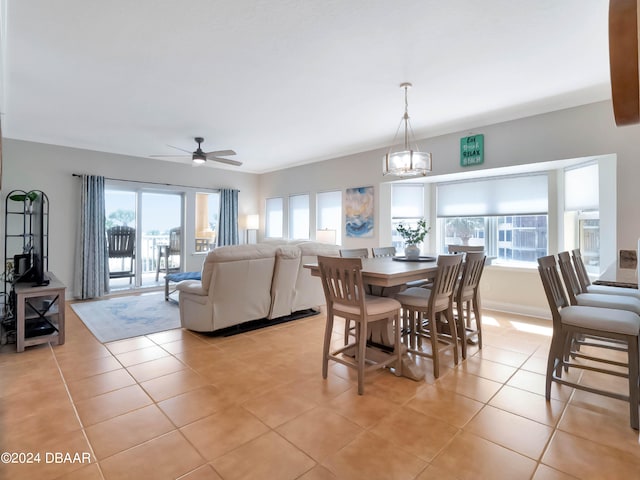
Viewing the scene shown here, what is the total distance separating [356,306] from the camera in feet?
8.29

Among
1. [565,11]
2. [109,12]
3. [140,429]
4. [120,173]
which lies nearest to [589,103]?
[565,11]

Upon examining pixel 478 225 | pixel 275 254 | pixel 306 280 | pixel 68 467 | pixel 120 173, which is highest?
pixel 120 173

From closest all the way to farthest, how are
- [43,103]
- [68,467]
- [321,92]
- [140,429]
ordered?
[68,467] → [140,429] → [321,92] → [43,103]

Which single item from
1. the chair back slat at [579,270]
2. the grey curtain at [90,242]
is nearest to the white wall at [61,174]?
the grey curtain at [90,242]

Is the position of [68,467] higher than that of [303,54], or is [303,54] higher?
[303,54]

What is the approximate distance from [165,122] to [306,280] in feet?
9.31

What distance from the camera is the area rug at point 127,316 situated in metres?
3.88

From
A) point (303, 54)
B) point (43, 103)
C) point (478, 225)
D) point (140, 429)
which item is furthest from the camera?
point (478, 225)

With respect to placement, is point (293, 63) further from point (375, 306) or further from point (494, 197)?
point (494, 197)

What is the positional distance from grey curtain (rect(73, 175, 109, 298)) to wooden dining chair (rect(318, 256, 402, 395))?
16.1ft

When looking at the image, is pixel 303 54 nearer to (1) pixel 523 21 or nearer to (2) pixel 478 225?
(1) pixel 523 21

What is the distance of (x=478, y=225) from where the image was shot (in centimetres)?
511

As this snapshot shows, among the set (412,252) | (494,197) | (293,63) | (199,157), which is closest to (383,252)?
(412,252)

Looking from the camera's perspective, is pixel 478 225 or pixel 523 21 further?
pixel 478 225
